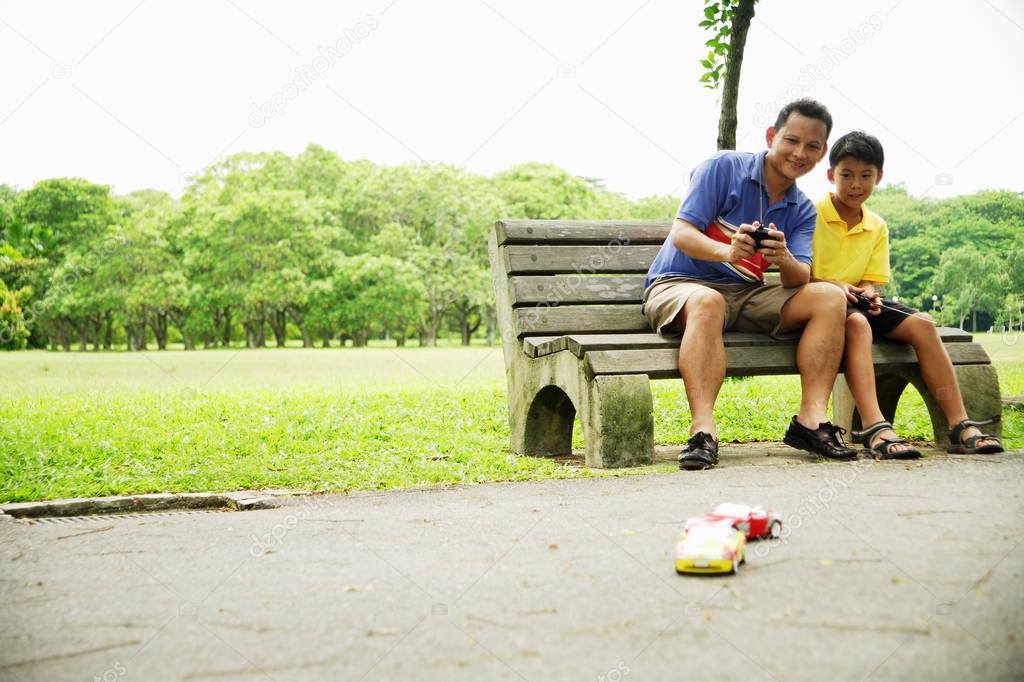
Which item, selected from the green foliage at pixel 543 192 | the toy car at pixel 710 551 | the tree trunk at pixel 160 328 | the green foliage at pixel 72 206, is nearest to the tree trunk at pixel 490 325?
the green foliage at pixel 543 192

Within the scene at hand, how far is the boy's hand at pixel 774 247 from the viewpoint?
175 inches

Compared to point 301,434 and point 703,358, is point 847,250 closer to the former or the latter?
point 703,358

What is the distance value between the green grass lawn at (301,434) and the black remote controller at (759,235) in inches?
48.8

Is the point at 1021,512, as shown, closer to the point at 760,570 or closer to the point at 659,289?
the point at 760,570

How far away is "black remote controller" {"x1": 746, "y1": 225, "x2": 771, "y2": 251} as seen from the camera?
4.41 m

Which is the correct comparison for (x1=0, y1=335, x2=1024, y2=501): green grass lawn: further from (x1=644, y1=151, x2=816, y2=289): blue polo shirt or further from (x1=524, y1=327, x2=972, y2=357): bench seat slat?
(x1=644, y1=151, x2=816, y2=289): blue polo shirt

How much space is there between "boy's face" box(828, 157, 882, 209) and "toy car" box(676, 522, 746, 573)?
9.70ft

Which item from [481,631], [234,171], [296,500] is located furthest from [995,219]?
[234,171]

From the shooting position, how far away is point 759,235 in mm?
4426

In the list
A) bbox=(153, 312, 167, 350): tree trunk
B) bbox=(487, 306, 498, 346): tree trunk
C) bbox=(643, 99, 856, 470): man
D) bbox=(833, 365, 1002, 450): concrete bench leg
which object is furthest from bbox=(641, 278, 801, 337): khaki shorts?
bbox=(153, 312, 167, 350): tree trunk

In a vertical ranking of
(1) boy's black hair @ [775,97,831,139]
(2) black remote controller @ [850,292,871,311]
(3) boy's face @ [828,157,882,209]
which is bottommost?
(2) black remote controller @ [850,292,871,311]

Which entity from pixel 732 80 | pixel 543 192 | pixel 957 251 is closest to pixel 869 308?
pixel 957 251

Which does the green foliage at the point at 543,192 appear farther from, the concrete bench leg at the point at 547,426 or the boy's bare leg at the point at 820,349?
the boy's bare leg at the point at 820,349

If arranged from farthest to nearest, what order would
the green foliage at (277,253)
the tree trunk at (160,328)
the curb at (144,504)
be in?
the tree trunk at (160,328)
the green foliage at (277,253)
the curb at (144,504)
